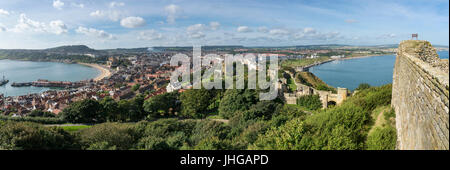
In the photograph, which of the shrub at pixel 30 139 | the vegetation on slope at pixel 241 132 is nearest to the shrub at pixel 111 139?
the vegetation on slope at pixel 241 132

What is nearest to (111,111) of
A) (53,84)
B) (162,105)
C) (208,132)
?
(162,105)

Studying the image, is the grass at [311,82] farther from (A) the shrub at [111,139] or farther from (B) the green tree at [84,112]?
(B) the green tree at [84,112]

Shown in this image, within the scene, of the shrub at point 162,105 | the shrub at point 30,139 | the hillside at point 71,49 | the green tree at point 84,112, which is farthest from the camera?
the hillside at point 71,49

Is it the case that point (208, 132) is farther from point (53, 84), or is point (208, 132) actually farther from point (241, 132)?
point (53, 84)

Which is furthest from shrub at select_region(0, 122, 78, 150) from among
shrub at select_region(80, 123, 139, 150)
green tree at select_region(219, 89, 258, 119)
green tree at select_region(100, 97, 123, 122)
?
green tree at select_region(219, 89, 258, 119)

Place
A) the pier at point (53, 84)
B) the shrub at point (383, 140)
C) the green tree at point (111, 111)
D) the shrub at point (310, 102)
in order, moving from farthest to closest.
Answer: the pier at point (53, 84)
the green tree at point (111, 111)
the shrub at point (310, 102)
the shrub at point (383, 140)

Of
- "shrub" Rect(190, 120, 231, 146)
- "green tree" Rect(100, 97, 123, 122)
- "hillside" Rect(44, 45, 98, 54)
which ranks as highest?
"hillside" Rect(44, 45, 98, 54)

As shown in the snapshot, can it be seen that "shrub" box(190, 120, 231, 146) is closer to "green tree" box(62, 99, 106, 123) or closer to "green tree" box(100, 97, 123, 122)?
"green tree" box(100, 97, 123, 122)

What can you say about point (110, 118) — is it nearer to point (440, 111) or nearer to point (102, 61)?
point (440, 111)

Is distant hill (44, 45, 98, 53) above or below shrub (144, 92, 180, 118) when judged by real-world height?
above
